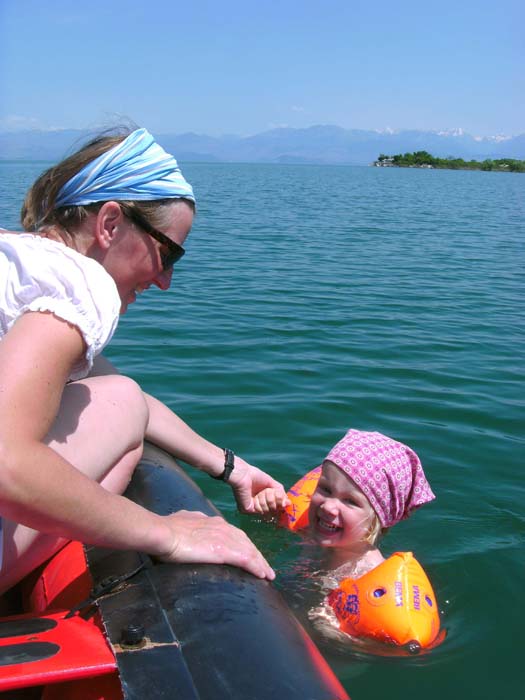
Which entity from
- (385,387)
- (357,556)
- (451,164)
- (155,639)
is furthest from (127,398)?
(451,164)

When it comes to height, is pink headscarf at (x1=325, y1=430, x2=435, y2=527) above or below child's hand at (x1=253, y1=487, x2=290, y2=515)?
above

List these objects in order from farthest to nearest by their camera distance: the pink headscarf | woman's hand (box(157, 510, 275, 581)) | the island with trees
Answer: the island with trees → the pink headscarf → woman's hand (box(157, 510, 275, 581))

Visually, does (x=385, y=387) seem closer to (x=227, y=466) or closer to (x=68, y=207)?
(x=227, y=466)

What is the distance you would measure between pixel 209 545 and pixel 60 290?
0.92 metres

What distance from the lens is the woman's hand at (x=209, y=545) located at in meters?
2.35

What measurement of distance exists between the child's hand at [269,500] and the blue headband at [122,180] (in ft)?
6.21

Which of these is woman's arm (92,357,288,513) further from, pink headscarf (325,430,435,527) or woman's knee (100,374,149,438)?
woman's knee (100,374,149,438)

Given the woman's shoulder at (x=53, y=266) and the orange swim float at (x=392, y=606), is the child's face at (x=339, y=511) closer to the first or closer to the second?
the orange swim float at (x=392, y=606)

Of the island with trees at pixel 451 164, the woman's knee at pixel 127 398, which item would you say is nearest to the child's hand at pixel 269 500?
the woman's knee at pixel 127 398

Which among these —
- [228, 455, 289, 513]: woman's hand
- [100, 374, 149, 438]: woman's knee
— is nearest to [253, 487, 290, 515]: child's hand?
[228, 455, 289, 513]: woman's hand

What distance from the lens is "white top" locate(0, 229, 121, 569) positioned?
199cm

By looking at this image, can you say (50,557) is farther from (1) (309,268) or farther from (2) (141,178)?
(1) (309,268)

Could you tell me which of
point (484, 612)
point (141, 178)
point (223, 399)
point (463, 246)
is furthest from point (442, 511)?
point (463, 246)

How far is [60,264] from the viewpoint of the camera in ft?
6.86
